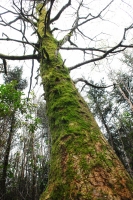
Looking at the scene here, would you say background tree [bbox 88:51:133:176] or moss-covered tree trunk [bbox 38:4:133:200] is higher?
background tree [bbox 88:51:133:176]

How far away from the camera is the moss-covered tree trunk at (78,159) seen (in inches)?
40.6

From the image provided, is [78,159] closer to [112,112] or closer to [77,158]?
[77,158]

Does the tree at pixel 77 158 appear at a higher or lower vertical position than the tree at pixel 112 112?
lower

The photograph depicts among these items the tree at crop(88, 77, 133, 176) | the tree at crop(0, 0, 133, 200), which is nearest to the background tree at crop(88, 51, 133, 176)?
the tree at crop(88, 77, 133, 176)

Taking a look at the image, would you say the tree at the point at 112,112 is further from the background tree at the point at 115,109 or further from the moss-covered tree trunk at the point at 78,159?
the moss-covered tree trunk at the point at 78,159

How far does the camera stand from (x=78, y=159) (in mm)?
1242

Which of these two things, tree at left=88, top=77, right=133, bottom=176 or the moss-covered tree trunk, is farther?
tree at left=88, top=77, right=133, bottom=176

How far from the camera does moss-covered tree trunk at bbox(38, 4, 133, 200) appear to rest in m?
1.03

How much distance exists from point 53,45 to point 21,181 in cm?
935

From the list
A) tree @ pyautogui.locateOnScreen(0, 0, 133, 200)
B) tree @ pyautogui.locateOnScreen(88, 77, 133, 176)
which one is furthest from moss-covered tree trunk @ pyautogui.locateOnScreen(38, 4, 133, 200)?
tree @ pyautogui.locateOnScreen(88, 77, 133, 176)

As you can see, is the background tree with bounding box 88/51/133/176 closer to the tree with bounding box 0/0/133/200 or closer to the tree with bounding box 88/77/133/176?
the tree with bounding box 88/77/133/176

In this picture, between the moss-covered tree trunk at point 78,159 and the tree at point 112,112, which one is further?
the tree at point 112,112

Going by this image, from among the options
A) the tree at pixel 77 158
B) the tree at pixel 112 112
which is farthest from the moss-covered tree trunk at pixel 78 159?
the tree at pixel 112 112

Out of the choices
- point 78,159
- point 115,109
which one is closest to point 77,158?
point 78,159
